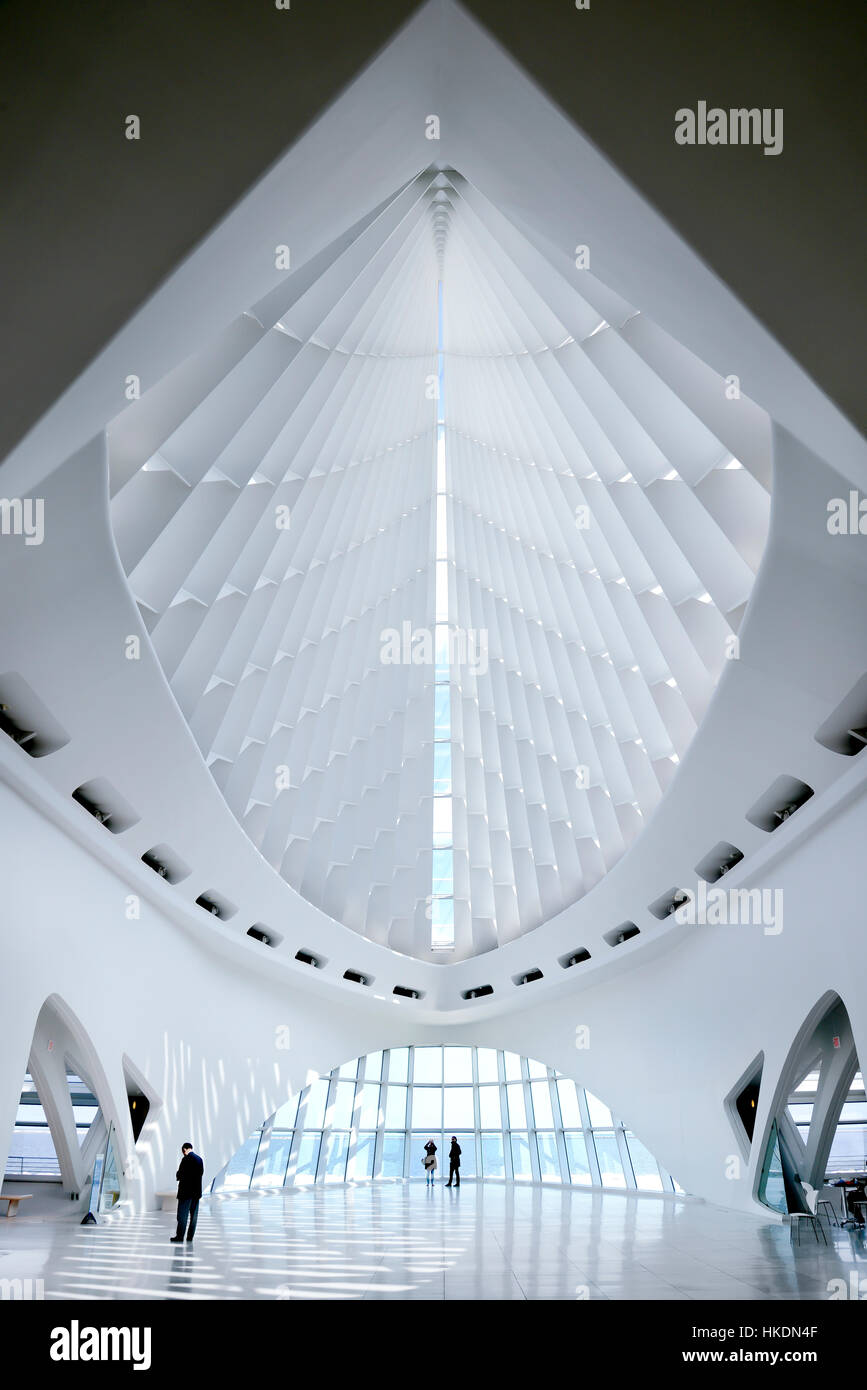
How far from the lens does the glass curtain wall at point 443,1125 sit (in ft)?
101

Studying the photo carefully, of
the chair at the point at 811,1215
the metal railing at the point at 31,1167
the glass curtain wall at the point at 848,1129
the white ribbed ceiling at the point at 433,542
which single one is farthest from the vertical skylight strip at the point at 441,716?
the chair at the point at 811,1215

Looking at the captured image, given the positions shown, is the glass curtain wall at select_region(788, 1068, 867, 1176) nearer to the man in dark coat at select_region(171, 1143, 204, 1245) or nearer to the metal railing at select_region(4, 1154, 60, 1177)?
the man in dark coat at select_region(171, 1143, 204, 1245)

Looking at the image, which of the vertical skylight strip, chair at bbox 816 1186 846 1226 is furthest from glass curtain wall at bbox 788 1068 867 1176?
the vertical skylight strip

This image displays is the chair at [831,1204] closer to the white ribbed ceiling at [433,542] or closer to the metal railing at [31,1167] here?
the white ribbed ceiling at [433,542]

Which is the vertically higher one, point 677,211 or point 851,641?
point 677,211

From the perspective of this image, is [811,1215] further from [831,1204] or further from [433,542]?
[433,542]

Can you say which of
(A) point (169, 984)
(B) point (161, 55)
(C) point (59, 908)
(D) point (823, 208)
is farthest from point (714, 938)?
(B) point (161, 55)

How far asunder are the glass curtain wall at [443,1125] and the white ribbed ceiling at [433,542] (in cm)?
925

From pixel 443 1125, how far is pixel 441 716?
17335 mm

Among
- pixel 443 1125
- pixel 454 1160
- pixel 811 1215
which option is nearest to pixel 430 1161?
pixel 454 1160

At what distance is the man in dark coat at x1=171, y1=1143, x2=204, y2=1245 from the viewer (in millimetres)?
12461

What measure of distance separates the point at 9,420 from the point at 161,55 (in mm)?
3010

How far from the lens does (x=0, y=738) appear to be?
1387cm
